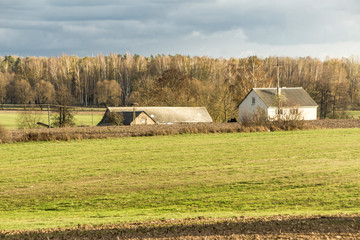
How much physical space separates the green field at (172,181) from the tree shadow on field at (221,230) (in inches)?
43.0

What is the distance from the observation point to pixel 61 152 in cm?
3122

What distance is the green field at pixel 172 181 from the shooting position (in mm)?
13250

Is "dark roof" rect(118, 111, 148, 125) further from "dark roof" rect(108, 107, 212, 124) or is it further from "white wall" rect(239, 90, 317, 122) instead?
"white wall" rect(239, 90, 317, 122)

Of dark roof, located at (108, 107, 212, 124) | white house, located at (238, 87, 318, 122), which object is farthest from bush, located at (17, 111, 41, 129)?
white house, located at (238, 87, 318, 122)

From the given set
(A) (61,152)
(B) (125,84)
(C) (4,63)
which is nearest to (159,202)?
(A) (61,152)

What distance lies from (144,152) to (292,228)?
2154 cm

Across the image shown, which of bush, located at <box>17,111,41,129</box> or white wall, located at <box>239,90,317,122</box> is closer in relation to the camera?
bush, located at <box>17,111,41,129</box>

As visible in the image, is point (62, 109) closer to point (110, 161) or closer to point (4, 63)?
point (110, 161)

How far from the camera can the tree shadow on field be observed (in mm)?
8984

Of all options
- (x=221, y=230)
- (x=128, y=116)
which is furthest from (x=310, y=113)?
(x=221, y=230)

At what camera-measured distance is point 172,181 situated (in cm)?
1894

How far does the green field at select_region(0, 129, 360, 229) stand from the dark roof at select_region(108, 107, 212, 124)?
32.3m

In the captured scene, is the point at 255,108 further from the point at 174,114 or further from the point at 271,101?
the point at 174,114

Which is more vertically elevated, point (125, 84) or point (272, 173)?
point (125, 84)
